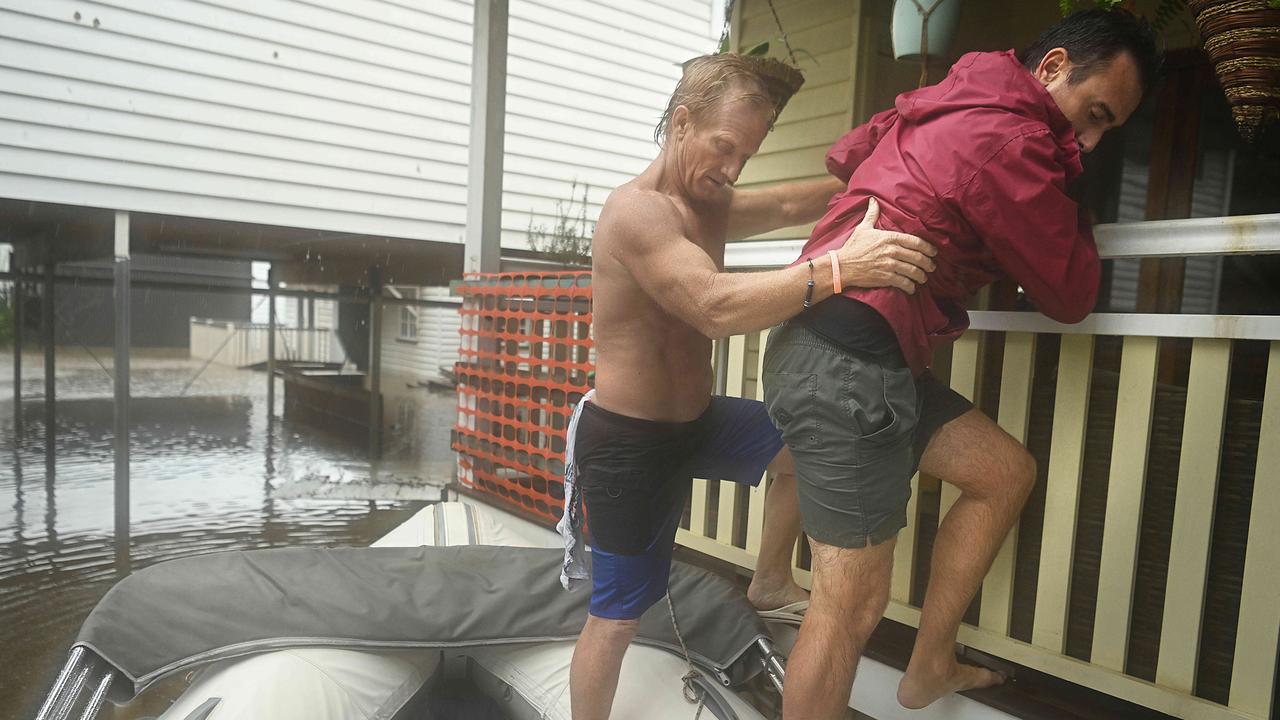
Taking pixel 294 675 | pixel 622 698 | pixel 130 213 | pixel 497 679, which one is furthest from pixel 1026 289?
pixel 130 213

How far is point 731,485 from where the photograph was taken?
2361 millimetres

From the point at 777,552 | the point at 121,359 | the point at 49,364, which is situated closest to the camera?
the point at 777,552

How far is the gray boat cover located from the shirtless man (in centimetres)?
41

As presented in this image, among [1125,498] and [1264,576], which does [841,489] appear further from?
[1264,576]

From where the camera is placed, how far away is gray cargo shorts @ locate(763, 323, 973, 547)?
1.28 metres

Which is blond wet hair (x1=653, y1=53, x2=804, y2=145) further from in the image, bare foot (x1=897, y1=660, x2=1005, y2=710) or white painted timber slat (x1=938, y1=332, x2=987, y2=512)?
bare foot (x1=897, y1=660, x2=1005, y2=710)

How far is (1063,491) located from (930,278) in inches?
26.9

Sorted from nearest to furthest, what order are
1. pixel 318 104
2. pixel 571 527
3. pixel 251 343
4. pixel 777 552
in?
pixel 571 527, pixel 777 552, pixel 318 104, pixel 251 343

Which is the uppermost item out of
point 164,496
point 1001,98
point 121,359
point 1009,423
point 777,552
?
point 1001,98

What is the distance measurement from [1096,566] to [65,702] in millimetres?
2382

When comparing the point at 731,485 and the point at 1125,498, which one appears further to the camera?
the point at 731,485

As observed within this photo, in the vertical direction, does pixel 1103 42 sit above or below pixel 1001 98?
above

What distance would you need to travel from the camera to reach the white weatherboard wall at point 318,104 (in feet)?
15.9

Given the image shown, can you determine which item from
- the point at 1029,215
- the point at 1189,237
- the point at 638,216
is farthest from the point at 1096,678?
the point at 638,216
